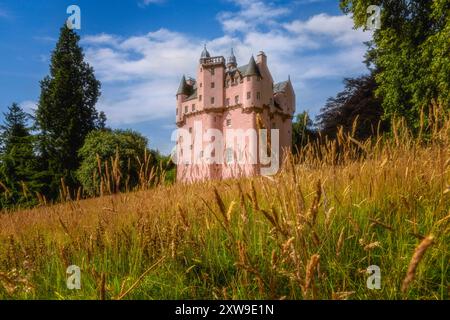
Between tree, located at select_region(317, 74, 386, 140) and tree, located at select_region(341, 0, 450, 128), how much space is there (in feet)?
14.2

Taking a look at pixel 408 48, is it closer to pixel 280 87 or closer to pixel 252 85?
pixel 252 85

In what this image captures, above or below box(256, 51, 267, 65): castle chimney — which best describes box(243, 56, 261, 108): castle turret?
below

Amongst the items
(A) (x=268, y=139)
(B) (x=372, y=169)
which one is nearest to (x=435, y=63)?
(B) (x=372, y=169)

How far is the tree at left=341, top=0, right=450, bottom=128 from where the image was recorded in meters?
12.3

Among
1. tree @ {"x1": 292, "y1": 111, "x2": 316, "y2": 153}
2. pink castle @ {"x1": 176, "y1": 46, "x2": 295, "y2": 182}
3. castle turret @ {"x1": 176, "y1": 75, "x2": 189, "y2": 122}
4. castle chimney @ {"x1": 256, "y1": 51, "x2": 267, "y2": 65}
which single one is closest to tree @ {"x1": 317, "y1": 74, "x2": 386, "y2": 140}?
pink castle @ {"x1": 176, "y1": 46, "x2": 295, "y2": 182}

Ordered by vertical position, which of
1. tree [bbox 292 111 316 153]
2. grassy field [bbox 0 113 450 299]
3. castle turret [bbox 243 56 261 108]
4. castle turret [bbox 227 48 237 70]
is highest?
castle turret [bbox 227 48 237 70]

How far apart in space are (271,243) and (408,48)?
14473 millimetres

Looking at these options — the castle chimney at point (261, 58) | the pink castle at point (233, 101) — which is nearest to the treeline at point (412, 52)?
the pink castle at point (233, 101)

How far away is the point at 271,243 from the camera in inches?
90.6

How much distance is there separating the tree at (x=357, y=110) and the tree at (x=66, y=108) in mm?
20644

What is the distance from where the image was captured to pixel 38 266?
2643mm

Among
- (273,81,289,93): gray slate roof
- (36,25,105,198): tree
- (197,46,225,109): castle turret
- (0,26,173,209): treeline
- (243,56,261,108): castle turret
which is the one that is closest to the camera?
(0,26,173,209): treeline

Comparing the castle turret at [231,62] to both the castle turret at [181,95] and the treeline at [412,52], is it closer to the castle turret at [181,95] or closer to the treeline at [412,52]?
the castle turret at [181,95]

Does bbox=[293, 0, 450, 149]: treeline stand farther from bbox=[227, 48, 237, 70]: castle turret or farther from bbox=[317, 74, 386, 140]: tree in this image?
A: bbox=[227, 48, 237, 70]: castle turret
